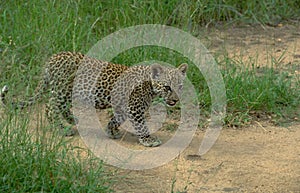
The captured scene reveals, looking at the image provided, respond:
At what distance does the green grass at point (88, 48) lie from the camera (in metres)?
4.84

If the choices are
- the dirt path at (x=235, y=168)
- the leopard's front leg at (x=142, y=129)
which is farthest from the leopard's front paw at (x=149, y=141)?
the dirt path at (x=235, y=168)

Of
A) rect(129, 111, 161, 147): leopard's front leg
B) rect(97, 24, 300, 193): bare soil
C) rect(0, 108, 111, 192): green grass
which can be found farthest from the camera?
rect(129, 111, 161, 147): leopard's front leg

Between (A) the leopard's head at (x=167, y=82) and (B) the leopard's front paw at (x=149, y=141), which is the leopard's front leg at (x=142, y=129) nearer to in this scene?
(B) the leopard's front paw at (x=149, y=141)

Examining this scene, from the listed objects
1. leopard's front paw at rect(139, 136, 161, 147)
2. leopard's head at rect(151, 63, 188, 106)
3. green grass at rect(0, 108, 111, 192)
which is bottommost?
leopard's front paw at rect(139, 136, 161, 147)

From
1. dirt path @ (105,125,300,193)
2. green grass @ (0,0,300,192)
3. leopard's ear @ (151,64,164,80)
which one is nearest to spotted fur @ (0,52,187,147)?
leopard's ear @ (151,64,164,80)

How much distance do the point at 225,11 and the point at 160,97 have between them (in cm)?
313

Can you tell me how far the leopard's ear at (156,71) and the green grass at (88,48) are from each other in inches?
34.9

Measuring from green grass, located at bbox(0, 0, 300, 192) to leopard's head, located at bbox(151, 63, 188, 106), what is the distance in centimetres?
81

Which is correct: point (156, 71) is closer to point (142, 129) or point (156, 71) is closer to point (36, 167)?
point (142, 129)

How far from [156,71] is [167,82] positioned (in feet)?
0.42

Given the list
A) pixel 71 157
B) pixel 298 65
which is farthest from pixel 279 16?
Answer: pixel 71 157

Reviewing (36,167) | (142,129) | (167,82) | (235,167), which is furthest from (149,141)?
(36,167)

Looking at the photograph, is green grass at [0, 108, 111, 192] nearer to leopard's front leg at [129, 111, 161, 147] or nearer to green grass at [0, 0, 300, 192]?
green grass at [0, 0, 300, 192]

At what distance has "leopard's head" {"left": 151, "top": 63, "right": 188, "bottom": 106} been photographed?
19.0 ft
